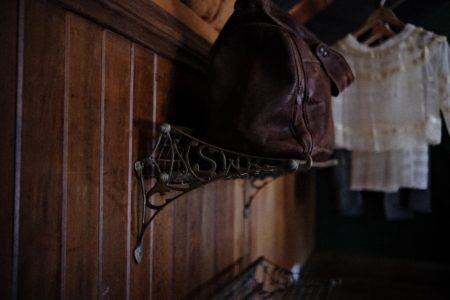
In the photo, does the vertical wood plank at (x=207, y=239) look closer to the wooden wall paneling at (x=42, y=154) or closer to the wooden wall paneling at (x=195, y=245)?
the wooden wall paneling at (x=195, y=245)

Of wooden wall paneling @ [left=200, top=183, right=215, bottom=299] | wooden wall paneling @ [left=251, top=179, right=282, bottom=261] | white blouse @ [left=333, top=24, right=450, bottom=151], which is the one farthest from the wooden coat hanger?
wooden wall paneling @ [left=200, top=183, right=215, bottom=299]

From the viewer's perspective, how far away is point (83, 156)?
51cm

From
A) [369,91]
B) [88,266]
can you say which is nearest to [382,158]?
[369,91]

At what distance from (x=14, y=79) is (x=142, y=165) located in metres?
0.25

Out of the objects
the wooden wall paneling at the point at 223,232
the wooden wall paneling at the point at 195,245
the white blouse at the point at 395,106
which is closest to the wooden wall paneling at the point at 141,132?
the wooden wall paneling at the point at 195,245

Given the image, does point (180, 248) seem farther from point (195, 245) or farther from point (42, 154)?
point (42, 154)

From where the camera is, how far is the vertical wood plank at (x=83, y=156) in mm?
488

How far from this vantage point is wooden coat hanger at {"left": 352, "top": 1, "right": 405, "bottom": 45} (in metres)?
1.37

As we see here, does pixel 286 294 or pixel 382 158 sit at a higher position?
pixel 382 158

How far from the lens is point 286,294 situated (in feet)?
3.63

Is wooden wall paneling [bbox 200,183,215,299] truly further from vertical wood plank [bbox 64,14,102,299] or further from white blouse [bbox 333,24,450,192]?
white blouse [bbox 333,24,450,192]

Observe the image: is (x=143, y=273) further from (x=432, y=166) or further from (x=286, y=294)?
(x=432, y=166)

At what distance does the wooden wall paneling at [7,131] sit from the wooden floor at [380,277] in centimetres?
156

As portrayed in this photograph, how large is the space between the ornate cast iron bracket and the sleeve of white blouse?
0.92m
